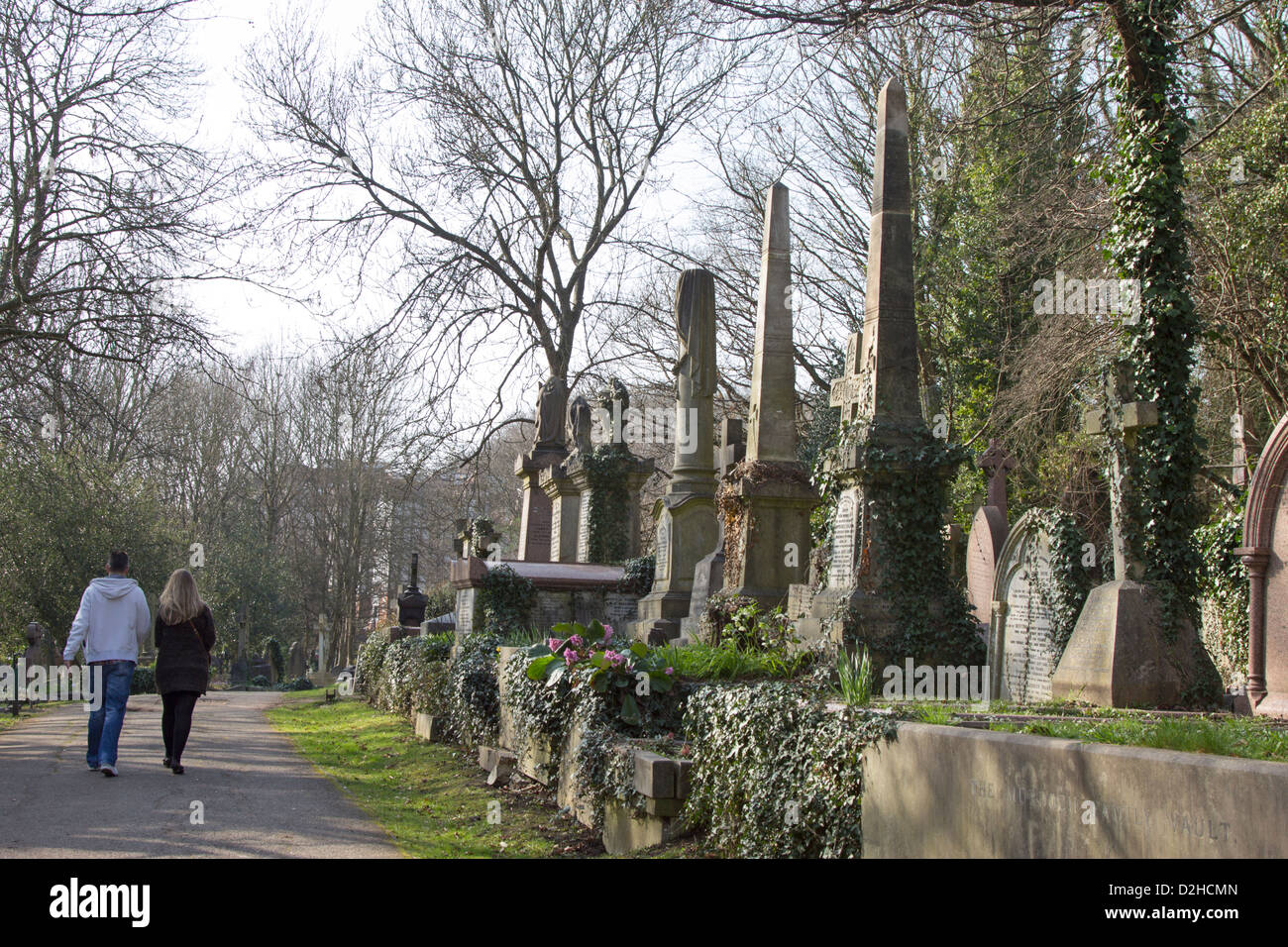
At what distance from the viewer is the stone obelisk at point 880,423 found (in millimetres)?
10438

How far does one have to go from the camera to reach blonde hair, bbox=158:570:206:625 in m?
9.74

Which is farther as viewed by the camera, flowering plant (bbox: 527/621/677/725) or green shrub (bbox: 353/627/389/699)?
green shrub (bbox: 353/627/389/699)

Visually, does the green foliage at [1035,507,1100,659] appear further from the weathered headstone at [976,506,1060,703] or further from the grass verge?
the grass verge

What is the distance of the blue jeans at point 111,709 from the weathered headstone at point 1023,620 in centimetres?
780

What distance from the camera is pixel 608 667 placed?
27.7ft

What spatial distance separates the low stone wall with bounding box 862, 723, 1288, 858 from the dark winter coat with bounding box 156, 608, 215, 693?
6.56 m

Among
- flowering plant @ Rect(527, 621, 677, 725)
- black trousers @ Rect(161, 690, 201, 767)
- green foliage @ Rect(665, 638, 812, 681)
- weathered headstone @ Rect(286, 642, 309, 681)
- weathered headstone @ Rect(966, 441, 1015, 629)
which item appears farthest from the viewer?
weathered headstone @ Rect(286, 642, 309, 681)

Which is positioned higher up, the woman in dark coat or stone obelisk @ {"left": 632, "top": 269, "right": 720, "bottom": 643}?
stone obelisk @ {"left": 632, "top": 269, "right": 720, "bottom": 643}

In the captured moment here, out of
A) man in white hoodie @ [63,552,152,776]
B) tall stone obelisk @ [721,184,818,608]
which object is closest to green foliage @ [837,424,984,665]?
tall stone obelisk @ [721,184,818,608]

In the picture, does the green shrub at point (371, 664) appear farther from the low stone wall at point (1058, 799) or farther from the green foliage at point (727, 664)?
the low stone wall at point (1058, 799)

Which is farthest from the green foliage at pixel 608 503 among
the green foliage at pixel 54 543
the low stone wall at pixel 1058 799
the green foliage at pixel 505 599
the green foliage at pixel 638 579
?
the low stone wall at pixel 1058 799
